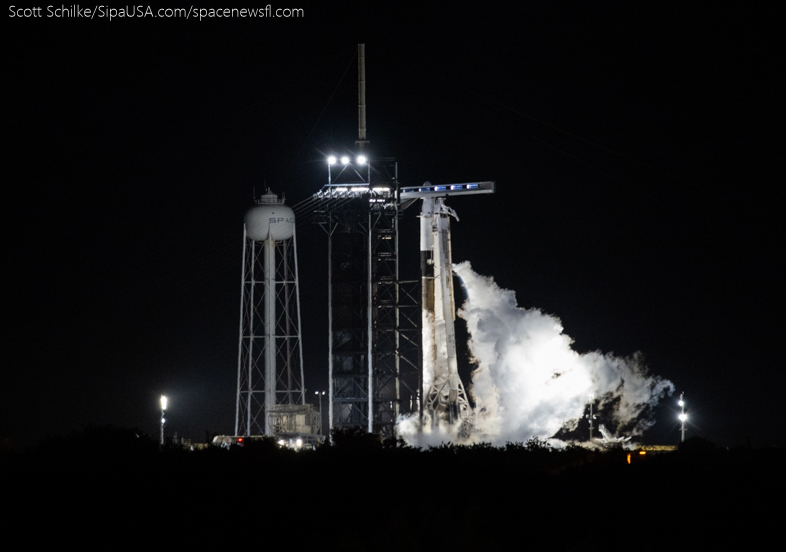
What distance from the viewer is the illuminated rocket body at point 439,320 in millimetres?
47406

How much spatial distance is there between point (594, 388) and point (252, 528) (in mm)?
37503

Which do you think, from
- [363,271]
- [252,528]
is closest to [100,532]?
[252,528]

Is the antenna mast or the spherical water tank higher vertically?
the antenna mast

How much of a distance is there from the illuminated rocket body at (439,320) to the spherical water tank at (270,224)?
6.52 meters

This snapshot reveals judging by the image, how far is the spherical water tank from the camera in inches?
1858

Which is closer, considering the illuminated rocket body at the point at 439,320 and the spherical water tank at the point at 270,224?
the spherical water tank at the point at 270,224

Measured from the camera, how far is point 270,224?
47188 millimetres

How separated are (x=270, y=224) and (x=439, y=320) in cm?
924

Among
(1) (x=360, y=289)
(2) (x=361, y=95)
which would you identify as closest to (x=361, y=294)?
(1) (x=360, y=289)

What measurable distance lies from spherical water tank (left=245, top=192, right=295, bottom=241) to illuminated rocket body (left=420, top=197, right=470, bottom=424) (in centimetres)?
652

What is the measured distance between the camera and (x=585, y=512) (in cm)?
2111

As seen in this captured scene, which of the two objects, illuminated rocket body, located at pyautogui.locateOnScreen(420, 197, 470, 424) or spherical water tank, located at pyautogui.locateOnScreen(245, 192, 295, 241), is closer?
spherical water tank, located at pyautogui.locateOnScreen(245, 192, 295, 241)

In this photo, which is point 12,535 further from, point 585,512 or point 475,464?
point 475,464

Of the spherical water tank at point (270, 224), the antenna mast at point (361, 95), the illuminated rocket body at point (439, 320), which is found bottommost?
the illuminated rocket body at point (439, 320)
